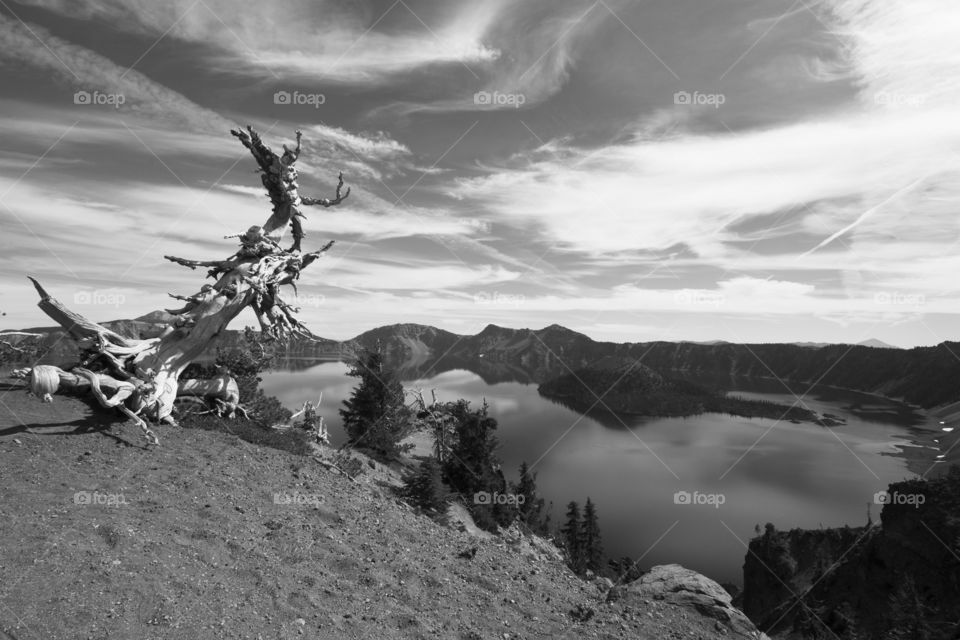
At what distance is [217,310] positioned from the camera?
562 inches

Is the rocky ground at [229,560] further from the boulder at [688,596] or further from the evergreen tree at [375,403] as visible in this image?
the evergreen tree at [375,403]

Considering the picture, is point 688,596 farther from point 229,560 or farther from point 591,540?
point 591,540

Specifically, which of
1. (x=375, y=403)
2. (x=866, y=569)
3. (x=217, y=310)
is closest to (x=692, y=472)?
(x=866, y=569)

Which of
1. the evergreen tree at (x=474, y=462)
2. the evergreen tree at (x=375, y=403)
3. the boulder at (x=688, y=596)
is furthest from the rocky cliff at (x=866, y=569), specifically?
the evergreen tree at (x=375, y=403)

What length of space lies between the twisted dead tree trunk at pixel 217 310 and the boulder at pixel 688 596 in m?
13.1

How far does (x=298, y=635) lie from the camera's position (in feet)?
23.5

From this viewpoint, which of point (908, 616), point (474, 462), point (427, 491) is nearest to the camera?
point (427, 491)

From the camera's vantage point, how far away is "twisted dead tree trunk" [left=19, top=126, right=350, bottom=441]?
1252 cm

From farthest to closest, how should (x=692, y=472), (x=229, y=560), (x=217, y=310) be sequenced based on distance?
(x=692, y=472)
(x=217, y=310)
(x=229, y=560)

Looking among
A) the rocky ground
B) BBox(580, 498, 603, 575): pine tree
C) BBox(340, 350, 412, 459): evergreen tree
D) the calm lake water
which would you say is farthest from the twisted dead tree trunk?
BBox(580, 498, 603, 575): pine tree

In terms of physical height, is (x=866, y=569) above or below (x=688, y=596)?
below

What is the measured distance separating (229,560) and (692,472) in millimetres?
90388

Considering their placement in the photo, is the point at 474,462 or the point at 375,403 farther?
the point at 375,403

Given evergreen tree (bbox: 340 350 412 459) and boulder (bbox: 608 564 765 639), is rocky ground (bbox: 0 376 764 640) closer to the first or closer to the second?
boulder (bbox: 608 564 765 639)
